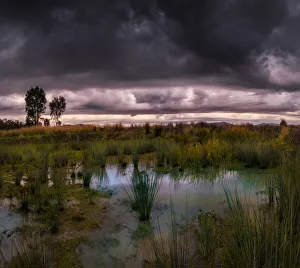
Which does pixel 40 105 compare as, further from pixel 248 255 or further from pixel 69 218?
pixel 248 255

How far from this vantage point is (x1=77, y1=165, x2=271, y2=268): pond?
3.76 meters

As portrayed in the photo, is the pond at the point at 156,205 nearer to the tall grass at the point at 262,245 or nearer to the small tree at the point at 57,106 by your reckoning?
the tall grass at the point at 262,245

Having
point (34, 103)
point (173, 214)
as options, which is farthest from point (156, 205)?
point (34, 103)

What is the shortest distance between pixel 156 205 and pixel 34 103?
4934cm

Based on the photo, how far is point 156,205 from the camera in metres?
5.55

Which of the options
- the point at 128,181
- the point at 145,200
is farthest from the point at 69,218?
the point at 128,181

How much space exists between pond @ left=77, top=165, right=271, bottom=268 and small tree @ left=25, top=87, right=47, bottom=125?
44.6 m

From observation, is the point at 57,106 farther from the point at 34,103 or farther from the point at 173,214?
the point at 173,214

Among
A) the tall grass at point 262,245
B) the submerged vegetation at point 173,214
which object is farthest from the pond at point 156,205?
Answer: the tall grass at point 262,245

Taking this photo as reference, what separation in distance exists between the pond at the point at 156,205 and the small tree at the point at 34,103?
146 ft

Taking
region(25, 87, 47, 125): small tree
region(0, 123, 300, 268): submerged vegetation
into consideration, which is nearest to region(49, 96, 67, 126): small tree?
region(25, 87, 47, 125): small tree

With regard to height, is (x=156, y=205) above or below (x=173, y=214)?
below

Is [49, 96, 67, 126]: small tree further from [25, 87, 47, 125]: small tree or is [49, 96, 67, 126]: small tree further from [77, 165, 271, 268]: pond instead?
[77, 165, 271, 268]: pond

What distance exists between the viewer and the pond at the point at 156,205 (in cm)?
376
